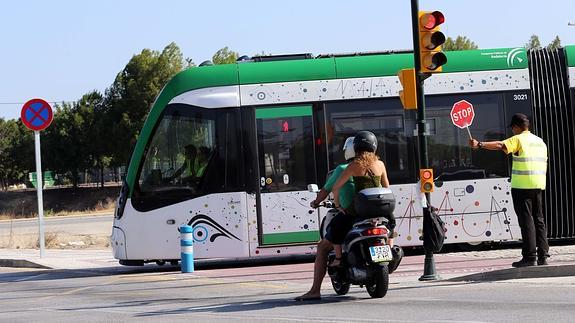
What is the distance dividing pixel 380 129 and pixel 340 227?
6061 millimetres

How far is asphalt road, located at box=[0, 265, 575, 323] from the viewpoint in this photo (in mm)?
9336

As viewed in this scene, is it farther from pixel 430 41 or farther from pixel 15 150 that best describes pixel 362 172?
pixel 15 150

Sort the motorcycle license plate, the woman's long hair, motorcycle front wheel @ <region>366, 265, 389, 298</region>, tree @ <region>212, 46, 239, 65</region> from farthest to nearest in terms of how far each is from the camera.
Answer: tree @ <region>212, 46, 239, 65</region>
the woman's long hair
motorcycle front wheel @ <region>366, 265, 389, 298</region>
the motorcycle license plate

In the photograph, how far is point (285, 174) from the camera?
1598 cm

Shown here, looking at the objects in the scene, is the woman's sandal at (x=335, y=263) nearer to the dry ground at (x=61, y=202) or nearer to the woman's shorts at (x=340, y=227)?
the woman's shorts at (x=340, y=227)

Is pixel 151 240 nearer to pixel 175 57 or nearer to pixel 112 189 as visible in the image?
pixel 175 57

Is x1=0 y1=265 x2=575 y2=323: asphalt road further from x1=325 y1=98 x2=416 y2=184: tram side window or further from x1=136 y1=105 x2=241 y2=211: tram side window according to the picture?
x1=325 y1=98 x2=416 y2=184: tram side window

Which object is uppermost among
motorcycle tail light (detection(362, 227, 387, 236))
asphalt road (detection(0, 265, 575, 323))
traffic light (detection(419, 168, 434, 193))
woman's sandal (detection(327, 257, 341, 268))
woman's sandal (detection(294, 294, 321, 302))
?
traffic light (detection(419, 168, 434, 193))

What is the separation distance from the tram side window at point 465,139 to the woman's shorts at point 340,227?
19.8 feet

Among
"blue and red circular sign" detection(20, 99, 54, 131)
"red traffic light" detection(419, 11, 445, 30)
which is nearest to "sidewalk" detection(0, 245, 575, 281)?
"blue and red circular sign" detection(20, 99, 54, 131)

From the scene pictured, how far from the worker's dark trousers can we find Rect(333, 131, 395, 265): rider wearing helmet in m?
2.55

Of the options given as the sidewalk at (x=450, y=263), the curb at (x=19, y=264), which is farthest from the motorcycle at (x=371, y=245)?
the curb at (x=19, y=264)

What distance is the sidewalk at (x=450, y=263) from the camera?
473 inches

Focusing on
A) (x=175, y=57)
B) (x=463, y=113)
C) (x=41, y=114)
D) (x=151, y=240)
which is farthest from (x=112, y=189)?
(x=463, y=113)
